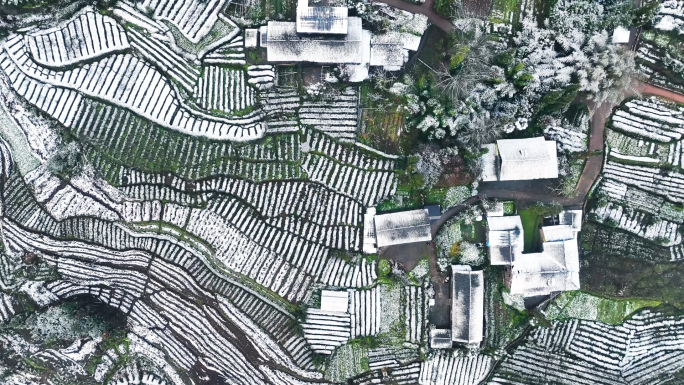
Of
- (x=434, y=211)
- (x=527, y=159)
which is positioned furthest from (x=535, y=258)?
(x=434, y=211)

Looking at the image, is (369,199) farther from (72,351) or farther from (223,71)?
(72,351)

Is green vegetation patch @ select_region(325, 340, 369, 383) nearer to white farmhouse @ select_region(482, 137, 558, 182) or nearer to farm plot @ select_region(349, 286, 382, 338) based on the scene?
farm plot @ select_region(349, 286, 382, 338)

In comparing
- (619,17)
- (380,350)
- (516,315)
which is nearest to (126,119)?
(380,350)

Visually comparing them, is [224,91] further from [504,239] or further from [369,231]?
[504,239]

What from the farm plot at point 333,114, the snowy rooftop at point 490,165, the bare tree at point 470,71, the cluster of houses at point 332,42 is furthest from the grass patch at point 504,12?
the farm plot at point 333,114

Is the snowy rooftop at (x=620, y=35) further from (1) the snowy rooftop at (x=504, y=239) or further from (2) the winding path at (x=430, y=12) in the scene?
(1) the snowy rooftop at (x=504, y=239)
